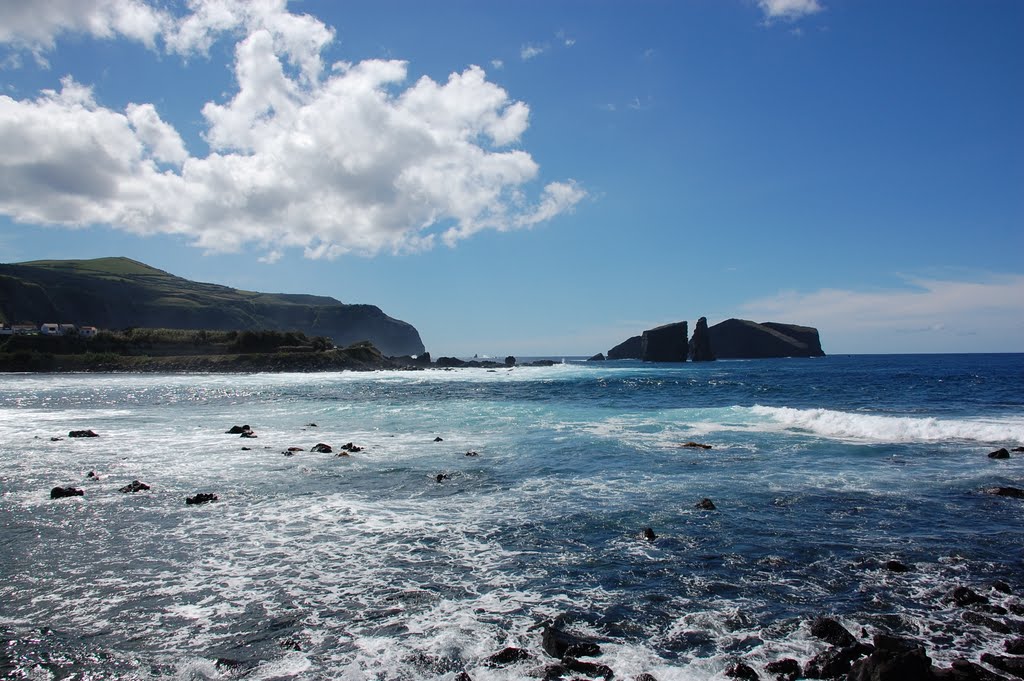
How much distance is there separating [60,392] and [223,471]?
52748mm

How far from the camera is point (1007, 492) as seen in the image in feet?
55.8

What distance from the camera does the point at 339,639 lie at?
28.2 ft

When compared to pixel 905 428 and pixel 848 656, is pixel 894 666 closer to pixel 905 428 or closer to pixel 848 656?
pixel 848 656

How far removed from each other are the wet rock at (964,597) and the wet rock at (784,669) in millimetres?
4203

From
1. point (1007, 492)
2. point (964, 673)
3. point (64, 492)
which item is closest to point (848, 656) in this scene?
point (964, 673)

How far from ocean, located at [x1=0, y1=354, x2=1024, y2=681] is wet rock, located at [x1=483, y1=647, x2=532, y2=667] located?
196 mm

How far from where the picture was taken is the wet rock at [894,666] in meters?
6.86

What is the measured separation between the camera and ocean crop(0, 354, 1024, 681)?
8.34 meters

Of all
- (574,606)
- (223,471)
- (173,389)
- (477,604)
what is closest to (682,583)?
(574,606)

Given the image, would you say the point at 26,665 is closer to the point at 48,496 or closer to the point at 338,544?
the point at 338,544

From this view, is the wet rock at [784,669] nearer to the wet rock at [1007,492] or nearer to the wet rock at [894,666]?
the wet rock at [894,666]

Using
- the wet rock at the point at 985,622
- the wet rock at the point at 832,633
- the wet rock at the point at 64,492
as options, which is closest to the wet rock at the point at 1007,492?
the wet rock at the point at 985,622

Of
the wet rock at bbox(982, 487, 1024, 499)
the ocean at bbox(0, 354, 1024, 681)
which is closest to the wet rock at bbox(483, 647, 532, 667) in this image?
the ocean at bbox(0, 354, 1024, 681)

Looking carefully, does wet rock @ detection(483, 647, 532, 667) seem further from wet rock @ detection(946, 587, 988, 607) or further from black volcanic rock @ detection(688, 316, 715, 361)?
black volcanic rock @ detection(688, 316, 715, 361)
